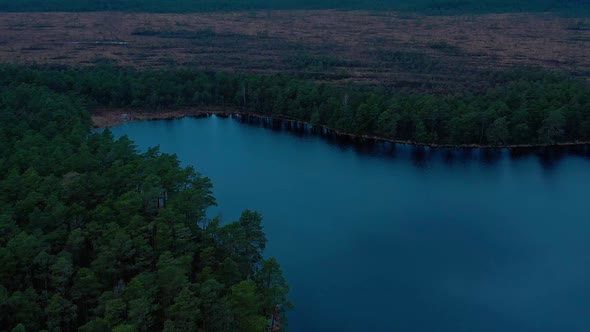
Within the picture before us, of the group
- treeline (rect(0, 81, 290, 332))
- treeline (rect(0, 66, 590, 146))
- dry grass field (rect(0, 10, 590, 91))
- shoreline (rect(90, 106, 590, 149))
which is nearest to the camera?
treeline (rect(0, 81, 290, 332))

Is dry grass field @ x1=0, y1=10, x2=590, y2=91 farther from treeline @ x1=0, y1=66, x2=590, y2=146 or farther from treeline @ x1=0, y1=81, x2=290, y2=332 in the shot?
treeline @ x1=0, y1=81, x2=290, y2=332

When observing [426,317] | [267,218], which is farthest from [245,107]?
[426,317]

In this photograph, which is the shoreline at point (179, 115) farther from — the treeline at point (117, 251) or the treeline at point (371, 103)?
the treeline at point (117, 251)

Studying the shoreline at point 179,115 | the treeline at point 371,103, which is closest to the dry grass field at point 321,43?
the treeline at point 371,103

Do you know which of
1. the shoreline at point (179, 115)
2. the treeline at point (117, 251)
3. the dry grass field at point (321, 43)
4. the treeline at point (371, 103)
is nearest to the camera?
the treeline at point (117, 251)

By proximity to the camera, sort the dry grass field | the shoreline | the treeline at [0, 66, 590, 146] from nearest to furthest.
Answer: the treeline at [0, 66, 590, 146]
the shoreline
the dry grass field

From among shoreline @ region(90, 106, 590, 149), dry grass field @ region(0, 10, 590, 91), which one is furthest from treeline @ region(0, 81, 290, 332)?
dry grass field @ region(0, 10, 590, 91)

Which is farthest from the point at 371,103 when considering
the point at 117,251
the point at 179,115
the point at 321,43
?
the point at 321,43
